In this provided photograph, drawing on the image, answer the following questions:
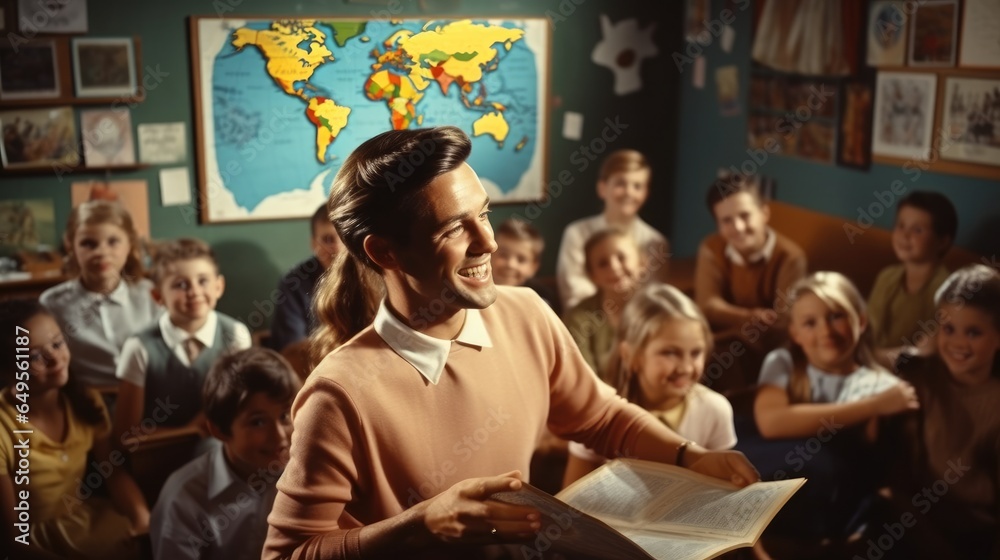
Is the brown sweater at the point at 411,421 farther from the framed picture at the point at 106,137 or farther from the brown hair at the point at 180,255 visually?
the framed picture at the point at 106,137

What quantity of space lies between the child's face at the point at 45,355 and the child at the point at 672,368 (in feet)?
4.06

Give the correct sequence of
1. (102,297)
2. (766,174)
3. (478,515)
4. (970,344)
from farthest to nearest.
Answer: (766,174), (102,297), (970,344), (478,515)

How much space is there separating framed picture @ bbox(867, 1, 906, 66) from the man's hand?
114 inches

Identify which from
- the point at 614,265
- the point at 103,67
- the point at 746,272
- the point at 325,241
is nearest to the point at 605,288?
the point at 614,265

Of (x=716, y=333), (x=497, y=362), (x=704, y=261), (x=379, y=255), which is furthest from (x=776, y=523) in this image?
(x=379, y=255)

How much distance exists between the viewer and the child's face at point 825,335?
2.71m

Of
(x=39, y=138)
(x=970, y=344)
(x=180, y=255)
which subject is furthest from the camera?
(x=39, y=138)

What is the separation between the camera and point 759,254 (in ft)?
11.6

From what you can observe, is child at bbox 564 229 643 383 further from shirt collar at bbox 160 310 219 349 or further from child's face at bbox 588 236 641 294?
shirt collar at bbox 160 310 219 349

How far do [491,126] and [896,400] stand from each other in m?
1.43

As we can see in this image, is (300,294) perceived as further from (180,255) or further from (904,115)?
(904,115)

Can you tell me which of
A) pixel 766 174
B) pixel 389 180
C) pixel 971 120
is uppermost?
pixel 971 120

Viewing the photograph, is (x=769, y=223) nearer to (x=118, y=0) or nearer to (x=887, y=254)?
(x=887, y=254)

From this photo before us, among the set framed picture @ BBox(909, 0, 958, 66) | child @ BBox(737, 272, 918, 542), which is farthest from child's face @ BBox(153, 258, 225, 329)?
framed picture @ BBox(909, 0, 958, 66)
